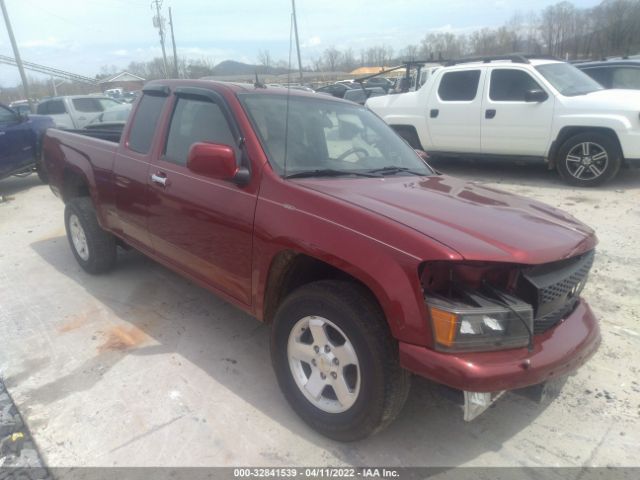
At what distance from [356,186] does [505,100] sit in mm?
6358

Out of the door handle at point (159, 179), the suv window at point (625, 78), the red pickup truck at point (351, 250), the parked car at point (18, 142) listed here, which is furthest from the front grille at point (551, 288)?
the parked car at point (18, 142)

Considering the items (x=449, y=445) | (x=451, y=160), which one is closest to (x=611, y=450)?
(x=449, y=445)

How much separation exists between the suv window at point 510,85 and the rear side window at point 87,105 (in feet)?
34.9

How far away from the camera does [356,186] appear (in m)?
2.88

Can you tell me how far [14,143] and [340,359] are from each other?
8.97 m

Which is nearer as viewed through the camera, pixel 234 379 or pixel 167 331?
pixel 234 379

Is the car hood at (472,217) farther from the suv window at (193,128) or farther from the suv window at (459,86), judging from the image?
the suv window at (459,86)

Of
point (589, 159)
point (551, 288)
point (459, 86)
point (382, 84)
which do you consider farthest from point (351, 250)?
point (382, 84)

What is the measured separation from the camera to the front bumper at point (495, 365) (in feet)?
6.87

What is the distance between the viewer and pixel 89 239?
475 cm

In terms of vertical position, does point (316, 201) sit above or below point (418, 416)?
above

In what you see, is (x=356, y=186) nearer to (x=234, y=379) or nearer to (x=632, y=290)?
(x=234, y=379)

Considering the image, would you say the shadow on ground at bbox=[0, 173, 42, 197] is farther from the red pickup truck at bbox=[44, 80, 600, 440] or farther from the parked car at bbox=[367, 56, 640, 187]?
the parked car at bbox=[367, 56, 640, 187]

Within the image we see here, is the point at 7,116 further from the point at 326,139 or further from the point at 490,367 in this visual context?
the point at 490,367
